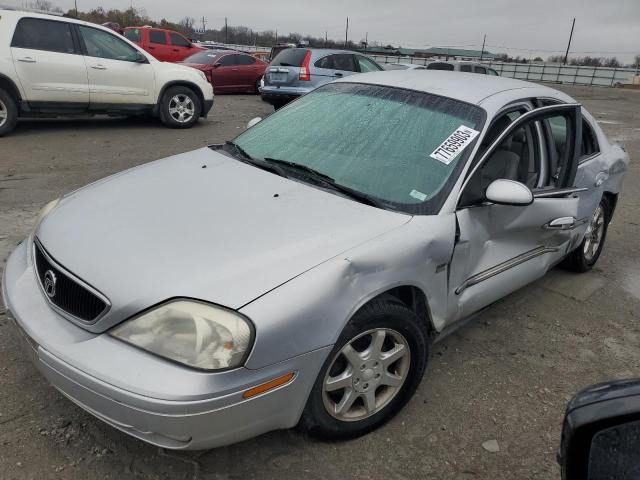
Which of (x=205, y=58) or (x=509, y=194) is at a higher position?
(x=509, y=194)

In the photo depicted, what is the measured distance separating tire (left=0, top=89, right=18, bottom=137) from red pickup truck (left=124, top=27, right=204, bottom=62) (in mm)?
9981

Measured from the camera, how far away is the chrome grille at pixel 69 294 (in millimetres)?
1935

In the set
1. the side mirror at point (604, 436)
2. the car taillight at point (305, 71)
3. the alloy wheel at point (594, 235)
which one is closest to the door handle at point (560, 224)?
the alloy wheel at point (594, 235)

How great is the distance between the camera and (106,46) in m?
8.28

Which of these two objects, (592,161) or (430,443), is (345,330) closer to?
(430,443)

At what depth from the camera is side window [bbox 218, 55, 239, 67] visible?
1482cm

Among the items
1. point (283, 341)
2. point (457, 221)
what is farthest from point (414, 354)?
point (283, 341)

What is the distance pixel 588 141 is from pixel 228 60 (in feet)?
42.0

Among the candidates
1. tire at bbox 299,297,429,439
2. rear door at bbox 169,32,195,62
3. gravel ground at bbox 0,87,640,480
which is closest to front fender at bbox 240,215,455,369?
tire at bbox 299,297,429,439

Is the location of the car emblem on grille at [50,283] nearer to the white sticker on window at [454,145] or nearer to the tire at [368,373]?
the tire at [368,373]

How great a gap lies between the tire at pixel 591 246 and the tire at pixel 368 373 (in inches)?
94.2

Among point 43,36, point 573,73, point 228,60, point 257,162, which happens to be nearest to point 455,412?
point 257,162

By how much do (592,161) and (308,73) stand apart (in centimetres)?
851

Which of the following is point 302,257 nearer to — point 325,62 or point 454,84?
point 454,84
